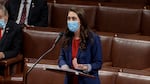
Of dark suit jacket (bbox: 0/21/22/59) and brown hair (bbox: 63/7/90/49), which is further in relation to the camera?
dark suit jacket (bbox: 0/21/22/59)

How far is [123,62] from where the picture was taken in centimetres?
144

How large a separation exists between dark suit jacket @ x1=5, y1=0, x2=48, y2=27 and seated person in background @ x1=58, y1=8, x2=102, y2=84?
76 centimetres

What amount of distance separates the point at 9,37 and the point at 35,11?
0.93ft

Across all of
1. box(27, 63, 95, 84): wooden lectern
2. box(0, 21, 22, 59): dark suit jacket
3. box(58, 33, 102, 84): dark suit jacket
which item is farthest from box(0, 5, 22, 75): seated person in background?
box(58, 33, 102, 84): dark suit jacket

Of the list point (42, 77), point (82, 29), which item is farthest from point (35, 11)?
point (82, 29)

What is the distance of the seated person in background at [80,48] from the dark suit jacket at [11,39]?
1.74ft

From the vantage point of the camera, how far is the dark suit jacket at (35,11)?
1722 mm

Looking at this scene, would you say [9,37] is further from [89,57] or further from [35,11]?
[89,57]

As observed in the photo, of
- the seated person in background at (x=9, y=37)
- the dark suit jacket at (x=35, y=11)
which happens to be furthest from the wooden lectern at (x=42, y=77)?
the dark suit jacket at (x=35, y=11)

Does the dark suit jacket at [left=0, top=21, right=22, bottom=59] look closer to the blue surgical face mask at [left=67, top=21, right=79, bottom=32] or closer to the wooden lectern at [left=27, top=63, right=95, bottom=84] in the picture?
the wooden lectern at [left=27, top=63, right=95, bottom=84]

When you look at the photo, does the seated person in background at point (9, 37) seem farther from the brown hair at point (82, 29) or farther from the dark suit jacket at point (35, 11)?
the brown hair at point (82, 29)

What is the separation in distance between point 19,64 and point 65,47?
0.53 metres

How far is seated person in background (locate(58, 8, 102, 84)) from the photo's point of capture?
965mm

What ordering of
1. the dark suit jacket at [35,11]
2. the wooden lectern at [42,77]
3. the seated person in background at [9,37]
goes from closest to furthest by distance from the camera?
the wooden lectern at [42,77]
the seated person in background at [9,37]
the dark suit jacket at [35,11]
